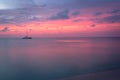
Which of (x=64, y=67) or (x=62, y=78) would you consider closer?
(x=62, y=78)

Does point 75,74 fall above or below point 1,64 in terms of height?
below

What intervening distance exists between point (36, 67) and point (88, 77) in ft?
4.54

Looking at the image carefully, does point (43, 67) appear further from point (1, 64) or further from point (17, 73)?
point (1, 64)

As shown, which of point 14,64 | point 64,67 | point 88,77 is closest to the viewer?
point 88,77

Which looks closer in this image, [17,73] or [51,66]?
[17,73]

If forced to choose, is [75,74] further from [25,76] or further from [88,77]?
[25,76]

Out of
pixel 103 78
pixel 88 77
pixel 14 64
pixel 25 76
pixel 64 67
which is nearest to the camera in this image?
pixel 103 78

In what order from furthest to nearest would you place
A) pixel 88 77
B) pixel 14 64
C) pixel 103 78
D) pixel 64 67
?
pixel 14 64 < pixel 64 67 < pixel 88 77 < pixel 103 78

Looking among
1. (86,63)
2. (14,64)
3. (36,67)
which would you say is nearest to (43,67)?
(36,67)

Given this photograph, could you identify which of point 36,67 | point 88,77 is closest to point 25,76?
point 36,67

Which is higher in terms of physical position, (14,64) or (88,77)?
(14,64)

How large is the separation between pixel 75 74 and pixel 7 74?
136 centimetres

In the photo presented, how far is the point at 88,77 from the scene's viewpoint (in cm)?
317

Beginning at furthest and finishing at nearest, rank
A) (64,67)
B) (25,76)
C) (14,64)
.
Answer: (14,64) → (64,67) → (25,76)
